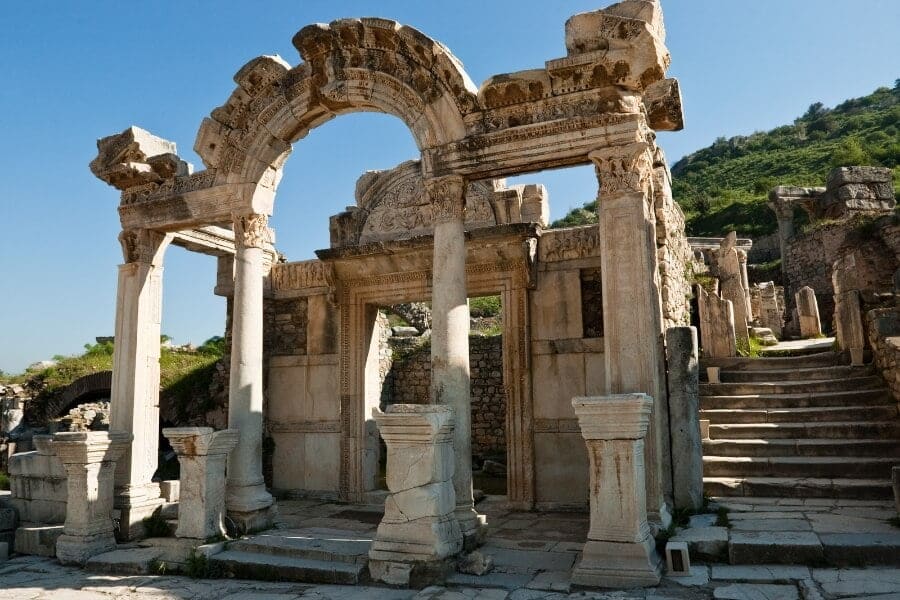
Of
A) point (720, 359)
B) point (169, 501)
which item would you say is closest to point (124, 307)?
point (169, 501)

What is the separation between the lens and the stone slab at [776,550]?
5285 millimetres

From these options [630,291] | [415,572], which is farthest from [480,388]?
[415,572]

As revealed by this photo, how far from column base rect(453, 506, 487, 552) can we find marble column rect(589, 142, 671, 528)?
166 cm

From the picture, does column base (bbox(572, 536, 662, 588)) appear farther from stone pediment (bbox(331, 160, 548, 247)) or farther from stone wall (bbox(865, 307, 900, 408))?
stone wall (bbox(865, 307, 900, 408))

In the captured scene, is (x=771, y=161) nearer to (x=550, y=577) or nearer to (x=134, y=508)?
(x=550, y=577)

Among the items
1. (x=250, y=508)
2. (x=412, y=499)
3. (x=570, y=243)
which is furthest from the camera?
(x=570, y=243)

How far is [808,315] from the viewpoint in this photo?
16.7 metres

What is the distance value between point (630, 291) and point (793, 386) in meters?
5.35

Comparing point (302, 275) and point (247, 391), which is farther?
point (302, 275)

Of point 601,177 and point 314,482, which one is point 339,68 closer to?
point 601,177

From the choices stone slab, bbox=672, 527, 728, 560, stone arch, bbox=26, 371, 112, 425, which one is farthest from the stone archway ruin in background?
stone arch, bbox=26, 371, 112, 425

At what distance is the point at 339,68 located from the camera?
7.79m

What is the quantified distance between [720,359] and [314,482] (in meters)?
7.16

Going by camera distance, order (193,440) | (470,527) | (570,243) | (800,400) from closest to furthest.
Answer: (470,527) → (193,440) → (570,243) → (800,400)
